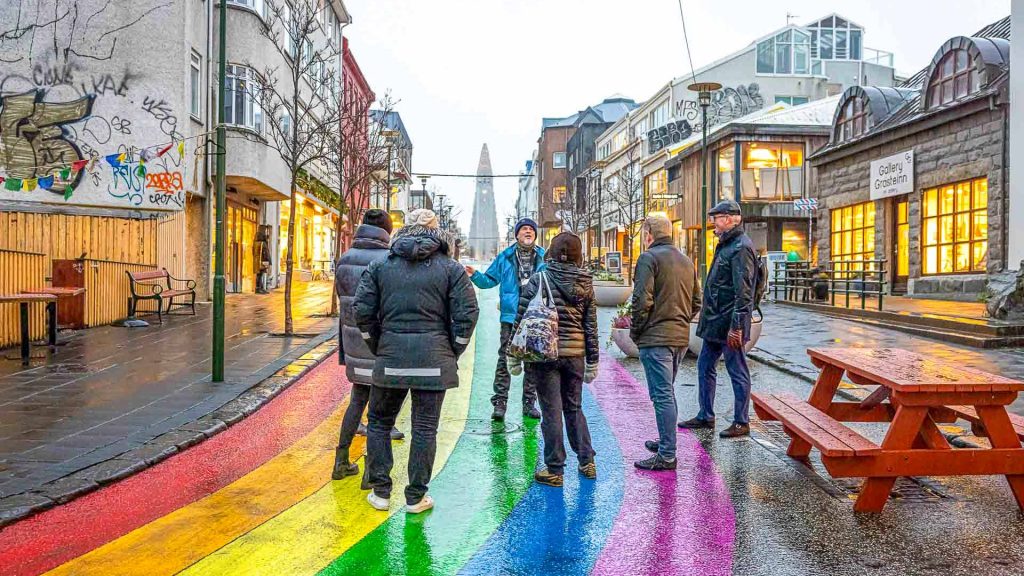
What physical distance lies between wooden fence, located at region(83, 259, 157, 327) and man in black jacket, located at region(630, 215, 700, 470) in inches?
458

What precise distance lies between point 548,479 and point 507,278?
2.48 meters

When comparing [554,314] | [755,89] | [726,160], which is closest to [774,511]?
[554,314]

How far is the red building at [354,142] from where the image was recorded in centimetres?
2070

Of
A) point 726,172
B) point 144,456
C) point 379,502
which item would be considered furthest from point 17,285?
point 726,172

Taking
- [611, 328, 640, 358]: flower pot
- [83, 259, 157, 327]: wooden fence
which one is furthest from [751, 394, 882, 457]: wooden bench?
[83, 259, 157, 327]: wooden fence

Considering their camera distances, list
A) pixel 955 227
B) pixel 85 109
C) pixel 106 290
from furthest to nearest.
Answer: pixel 955 227
pixel 85 109
pixel 106 290

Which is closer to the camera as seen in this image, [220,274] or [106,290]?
[220,274]

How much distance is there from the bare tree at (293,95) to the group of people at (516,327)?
8387 millimetres

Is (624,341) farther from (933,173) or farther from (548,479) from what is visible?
(933,173)

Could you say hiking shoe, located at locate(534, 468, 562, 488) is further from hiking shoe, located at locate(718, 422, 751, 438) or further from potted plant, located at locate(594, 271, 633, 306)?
potted plant, located at locate(594, 271, 633, 306)

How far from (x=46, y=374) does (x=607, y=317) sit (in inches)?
504

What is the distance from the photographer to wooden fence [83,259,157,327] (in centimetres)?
1435

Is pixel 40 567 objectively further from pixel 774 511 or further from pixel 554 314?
pixel 774 511

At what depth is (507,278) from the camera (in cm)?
749
